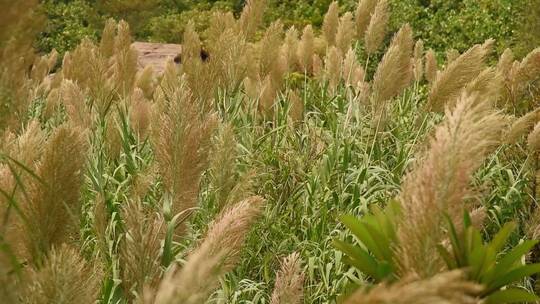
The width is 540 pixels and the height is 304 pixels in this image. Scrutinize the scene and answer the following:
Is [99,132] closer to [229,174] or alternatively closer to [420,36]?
[229,174]

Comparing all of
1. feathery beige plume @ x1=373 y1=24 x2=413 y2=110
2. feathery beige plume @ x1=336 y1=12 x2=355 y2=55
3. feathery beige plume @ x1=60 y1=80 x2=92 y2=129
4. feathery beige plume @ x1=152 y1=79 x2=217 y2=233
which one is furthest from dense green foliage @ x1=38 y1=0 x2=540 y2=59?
feathery beige plume @ x1=152 y1=79 x2=217 y2=233

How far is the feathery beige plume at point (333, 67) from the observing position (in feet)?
16.1

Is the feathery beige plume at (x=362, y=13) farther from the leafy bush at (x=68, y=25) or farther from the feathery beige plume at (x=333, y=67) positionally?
the leafy bush at (x=68, y=25)

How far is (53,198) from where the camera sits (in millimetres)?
1522

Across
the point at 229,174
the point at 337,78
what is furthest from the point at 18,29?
the point at 337,78

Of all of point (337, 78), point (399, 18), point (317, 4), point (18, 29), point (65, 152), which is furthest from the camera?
point (317, 4)

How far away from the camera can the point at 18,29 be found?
4.12ft

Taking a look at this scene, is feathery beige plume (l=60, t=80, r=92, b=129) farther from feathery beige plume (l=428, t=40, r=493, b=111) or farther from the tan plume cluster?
feathery beige plume (l=428, t=40, r=493, b=111)

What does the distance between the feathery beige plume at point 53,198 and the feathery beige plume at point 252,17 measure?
2821mm

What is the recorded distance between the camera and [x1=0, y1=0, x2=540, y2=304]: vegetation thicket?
119 cm

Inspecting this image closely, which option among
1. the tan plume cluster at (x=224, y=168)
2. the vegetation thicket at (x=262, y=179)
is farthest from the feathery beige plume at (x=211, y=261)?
the tan plume cluster at (x=224, y=168)

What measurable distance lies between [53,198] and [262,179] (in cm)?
248

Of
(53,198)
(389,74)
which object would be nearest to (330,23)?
(389,74)

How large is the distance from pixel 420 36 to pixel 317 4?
2849 millimetres
